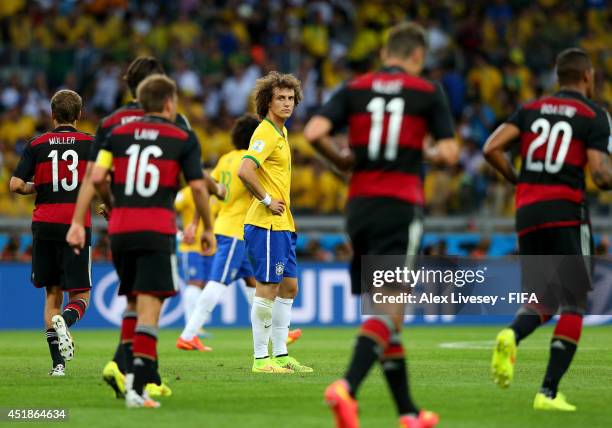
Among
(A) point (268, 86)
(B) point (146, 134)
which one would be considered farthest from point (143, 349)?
(A) point (268, 86)

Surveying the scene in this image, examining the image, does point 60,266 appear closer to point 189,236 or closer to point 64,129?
point 64,129

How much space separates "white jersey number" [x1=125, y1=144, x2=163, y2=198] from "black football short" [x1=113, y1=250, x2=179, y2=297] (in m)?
0.44

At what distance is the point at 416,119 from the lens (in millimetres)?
7668

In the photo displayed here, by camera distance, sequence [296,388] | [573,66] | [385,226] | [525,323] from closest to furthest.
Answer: [385,226] < [573,66] < [525,323] < [296,388]

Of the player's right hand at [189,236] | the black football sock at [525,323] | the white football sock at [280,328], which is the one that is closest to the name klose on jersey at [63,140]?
the player's right hand at [189,236]

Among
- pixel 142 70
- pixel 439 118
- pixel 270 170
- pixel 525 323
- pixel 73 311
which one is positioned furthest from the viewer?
pixel 270 170

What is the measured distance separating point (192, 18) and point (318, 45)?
2932mm

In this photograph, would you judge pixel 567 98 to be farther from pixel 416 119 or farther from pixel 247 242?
pixel 247 242

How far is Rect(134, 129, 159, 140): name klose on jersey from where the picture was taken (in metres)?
8.45

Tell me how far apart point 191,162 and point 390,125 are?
163 centimetres

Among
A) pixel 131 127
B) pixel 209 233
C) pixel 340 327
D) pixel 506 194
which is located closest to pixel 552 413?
pixel 209 233

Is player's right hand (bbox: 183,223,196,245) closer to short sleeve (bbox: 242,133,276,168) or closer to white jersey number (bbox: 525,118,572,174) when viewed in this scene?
short sleeve (bbox: 242,133,276,168)

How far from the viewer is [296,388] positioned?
10180 mm

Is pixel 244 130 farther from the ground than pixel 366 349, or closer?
farther from the ground
